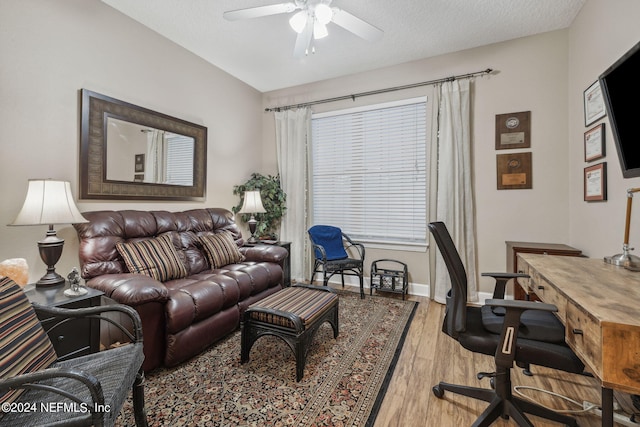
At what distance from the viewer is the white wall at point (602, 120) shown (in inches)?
70.1

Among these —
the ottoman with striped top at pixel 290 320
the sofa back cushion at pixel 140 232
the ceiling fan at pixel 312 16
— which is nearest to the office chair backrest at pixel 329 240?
the sofa back cushion at pixel 140 232

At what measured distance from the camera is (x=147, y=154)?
2.79m

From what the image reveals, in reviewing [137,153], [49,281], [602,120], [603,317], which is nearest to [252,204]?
[137,153]

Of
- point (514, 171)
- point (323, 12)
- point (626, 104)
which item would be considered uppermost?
point (323, 12)

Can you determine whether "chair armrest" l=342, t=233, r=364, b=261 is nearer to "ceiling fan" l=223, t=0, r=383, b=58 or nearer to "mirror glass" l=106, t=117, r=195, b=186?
"mirror glass" l=106, t=117, r=195, b=186

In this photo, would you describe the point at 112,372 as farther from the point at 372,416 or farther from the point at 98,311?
the point at 372,416

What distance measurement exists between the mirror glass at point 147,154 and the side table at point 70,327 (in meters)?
1.21

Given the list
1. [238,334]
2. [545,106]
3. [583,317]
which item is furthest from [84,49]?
[545,106]

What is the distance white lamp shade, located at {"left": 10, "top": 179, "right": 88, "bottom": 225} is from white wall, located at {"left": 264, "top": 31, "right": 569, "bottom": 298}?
3.43m

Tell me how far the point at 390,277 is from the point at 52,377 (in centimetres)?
307

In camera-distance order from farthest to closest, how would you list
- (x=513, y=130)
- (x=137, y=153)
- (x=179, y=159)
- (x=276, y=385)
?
(x=179, y=159), (x=513, y=130), (x=137, y=153), (x=276, y=385)

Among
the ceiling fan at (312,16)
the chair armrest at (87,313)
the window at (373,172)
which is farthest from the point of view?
the window at (373,172)

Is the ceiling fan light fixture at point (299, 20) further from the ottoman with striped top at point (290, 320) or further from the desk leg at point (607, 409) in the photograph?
the desk leg at point (607, 409)

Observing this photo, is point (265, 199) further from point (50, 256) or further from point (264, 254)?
point (50, 256)
